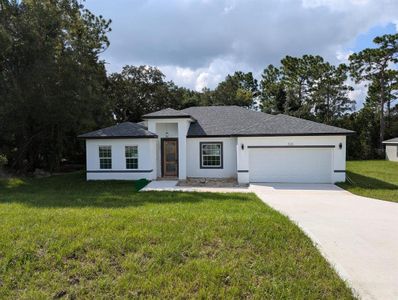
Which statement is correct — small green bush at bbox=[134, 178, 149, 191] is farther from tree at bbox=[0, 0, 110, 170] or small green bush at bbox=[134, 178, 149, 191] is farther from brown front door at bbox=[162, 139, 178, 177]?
tree at bbox=[0, 0, 110, 170]

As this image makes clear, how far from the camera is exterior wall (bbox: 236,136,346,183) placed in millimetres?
15836

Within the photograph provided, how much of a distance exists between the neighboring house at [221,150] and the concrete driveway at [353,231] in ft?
9.85

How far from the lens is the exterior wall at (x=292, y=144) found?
623 inches

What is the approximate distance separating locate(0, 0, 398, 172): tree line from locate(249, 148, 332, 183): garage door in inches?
460

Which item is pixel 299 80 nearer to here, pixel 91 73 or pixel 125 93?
pixel 125 93

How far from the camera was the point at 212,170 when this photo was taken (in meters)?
18.0

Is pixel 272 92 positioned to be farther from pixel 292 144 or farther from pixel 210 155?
pixel 292 144

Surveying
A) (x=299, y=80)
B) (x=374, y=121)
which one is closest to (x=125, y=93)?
(x=299, y=80)

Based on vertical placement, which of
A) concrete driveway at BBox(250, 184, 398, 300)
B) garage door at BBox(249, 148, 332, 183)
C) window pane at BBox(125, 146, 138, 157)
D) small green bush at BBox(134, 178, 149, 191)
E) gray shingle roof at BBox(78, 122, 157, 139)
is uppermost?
gray shingle roof at BBox(78, 122, 157, 139)

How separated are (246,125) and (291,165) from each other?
11.1ft

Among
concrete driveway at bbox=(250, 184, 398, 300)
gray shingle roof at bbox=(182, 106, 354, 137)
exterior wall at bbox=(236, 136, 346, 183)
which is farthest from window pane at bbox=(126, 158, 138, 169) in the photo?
concrete driveway at bbox=(250, 184, 398, 300)

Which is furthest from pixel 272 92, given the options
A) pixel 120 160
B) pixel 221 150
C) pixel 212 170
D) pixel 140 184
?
pixel 140 184

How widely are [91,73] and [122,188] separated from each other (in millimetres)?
12296

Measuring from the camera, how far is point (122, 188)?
14.4 m
